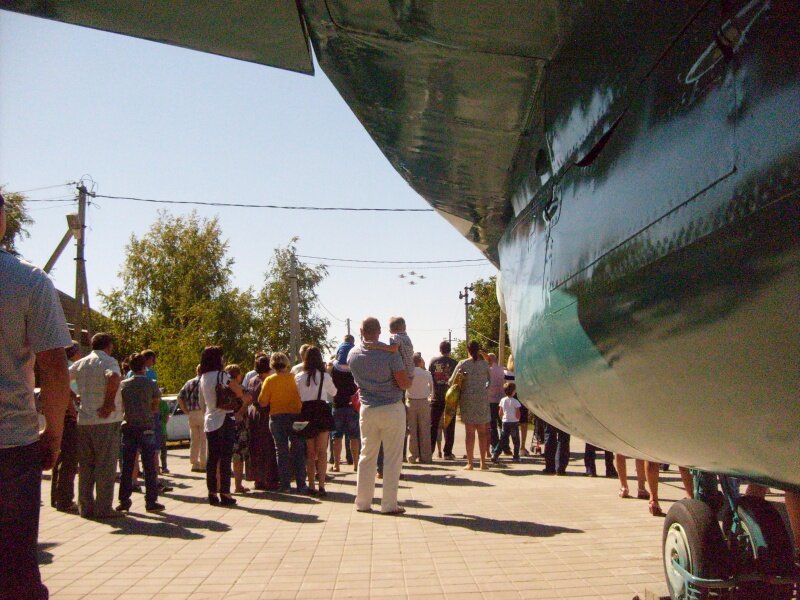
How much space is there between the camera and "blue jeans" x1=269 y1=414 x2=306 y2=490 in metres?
8.50

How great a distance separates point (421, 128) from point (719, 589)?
204 cm

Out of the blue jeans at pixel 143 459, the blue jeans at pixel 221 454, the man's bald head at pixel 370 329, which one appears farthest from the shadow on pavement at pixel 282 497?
the man's bald head at pixel 370 329

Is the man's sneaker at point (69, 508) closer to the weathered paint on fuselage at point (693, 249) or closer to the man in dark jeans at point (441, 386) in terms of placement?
the man in dark jeans at point (441, 386)

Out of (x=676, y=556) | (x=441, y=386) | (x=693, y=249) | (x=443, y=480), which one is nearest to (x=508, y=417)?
(x=441, y=386)

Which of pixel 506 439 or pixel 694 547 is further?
pixel 506 439

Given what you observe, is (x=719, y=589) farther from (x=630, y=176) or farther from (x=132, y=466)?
(x=132, y=466)

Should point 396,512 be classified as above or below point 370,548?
above

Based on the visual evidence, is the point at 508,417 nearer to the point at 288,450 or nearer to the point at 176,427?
the point at 288,450

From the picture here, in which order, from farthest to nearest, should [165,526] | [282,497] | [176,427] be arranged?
[176,427]
[282,497]
[165,526]

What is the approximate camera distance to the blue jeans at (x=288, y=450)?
850cm

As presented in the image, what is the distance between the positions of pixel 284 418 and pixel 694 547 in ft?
19.9

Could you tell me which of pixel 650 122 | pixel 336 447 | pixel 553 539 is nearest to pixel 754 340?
pixel 650 122

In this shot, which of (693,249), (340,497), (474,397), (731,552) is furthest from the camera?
(474,397)

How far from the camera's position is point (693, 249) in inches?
58.8
